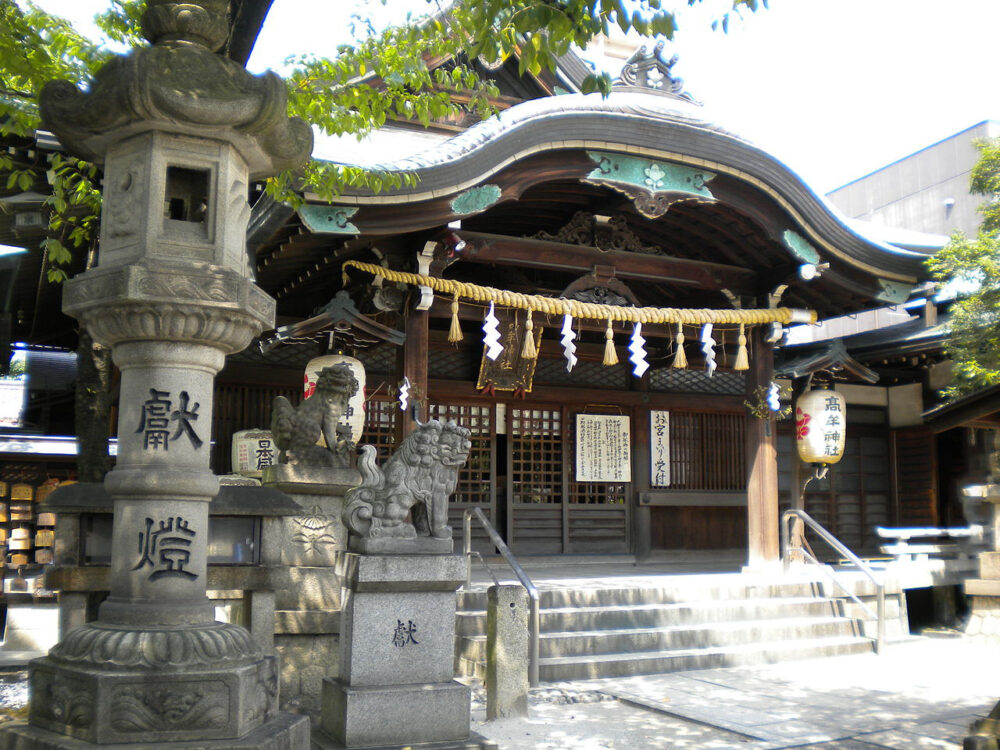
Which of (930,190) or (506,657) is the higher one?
(930,190)

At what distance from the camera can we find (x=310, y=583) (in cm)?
728

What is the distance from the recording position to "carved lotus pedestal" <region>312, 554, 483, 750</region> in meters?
5.82

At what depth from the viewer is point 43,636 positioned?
9.72 m

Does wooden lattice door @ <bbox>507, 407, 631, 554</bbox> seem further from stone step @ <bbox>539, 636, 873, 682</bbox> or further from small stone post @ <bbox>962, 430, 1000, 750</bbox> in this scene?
small stone post @ <bbox>962, 430, 1000, 750</bbox>

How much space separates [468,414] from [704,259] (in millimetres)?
4271

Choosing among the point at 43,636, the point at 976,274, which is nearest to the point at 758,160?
the point at 976,274

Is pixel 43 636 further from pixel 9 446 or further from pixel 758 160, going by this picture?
pixel 758 160

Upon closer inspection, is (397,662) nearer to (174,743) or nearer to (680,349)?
(174,743)

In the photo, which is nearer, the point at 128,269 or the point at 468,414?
the point at 128,269

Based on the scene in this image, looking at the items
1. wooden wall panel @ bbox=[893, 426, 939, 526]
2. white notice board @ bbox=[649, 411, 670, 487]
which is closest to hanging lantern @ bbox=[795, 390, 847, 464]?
white notice board @ bbox=[649, 411, 670, 487]

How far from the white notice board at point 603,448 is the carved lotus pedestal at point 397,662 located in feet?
26.5

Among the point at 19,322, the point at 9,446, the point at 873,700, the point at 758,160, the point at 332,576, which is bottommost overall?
the point at 873,700

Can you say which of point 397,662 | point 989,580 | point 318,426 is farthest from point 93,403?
point 989,580

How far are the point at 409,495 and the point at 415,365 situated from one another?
4.02 meters
